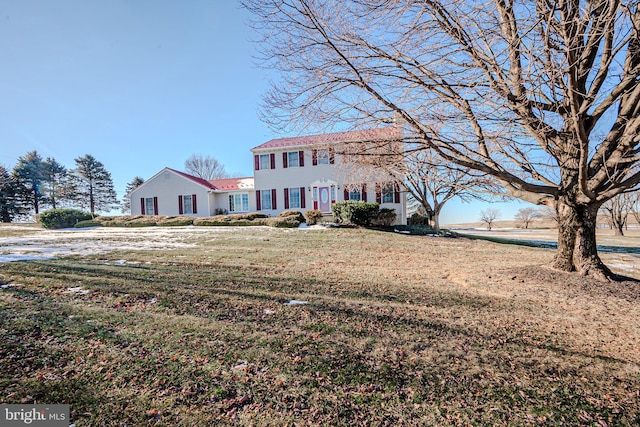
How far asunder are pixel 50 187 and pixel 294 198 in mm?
33535

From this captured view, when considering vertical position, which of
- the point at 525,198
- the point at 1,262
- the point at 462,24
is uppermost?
the point at 462,24

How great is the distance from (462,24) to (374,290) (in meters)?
4.86

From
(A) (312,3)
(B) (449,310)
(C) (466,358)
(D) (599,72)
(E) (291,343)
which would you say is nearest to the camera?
(C) (466,358)

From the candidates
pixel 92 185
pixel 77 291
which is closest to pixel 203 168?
pixel 92 185

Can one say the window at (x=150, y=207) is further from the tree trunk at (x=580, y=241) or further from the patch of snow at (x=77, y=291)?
the tree trunk at (x=580, y=241)

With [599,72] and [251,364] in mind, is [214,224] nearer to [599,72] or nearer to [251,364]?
[251,364]

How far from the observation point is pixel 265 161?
20188 millimetres

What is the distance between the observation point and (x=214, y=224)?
16766 millimetres

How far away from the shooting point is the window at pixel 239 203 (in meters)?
21.5

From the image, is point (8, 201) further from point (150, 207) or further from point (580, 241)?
point (580, 241)

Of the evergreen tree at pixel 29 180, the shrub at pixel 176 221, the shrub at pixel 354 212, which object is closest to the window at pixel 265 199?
the shrub at pixel 176 221

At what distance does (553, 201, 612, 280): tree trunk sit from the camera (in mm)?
5719

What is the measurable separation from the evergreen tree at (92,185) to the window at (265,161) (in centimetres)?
2836

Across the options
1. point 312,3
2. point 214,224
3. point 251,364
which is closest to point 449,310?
point 251,364
